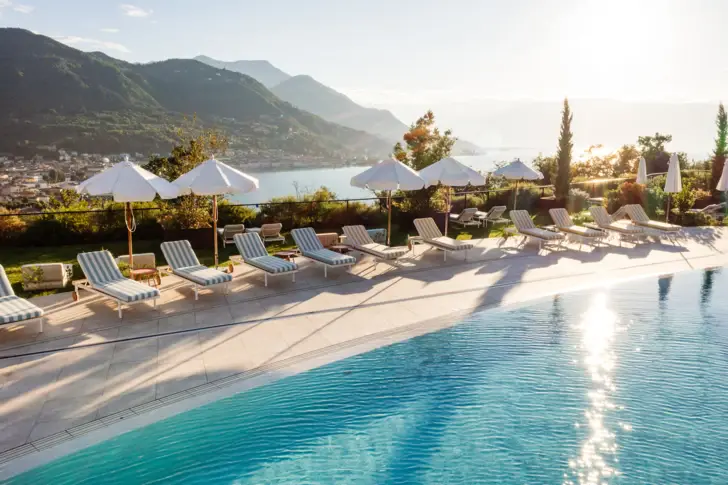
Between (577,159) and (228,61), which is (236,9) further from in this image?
(228,61)

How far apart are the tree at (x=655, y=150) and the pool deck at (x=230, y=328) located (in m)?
24.6

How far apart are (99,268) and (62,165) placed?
84.0ft

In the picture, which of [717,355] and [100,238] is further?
[100,238]

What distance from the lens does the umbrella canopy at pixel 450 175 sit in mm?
13594

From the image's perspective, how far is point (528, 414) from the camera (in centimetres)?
609

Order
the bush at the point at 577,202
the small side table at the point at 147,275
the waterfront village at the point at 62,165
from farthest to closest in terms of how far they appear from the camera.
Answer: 1. the waterfront village at the point at 62,165
2. the bush at the point at 577,202
3. the small side table at the point at 147,275

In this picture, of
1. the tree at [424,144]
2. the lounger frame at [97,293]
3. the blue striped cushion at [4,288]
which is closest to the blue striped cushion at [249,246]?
the lounger frame at [97,293]

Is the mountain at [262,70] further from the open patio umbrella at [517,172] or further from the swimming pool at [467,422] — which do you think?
the swimming pool at [467,422]

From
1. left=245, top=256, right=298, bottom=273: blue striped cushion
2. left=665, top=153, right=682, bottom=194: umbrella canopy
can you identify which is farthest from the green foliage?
left=245, top=256, right=298, bottom=273: blue striped cushion

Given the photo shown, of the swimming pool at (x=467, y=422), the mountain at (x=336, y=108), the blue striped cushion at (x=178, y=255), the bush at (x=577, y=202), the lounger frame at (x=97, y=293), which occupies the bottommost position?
the swimming pool at (x=467, y=422)

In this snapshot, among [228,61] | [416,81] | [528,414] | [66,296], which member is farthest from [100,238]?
[228,61]

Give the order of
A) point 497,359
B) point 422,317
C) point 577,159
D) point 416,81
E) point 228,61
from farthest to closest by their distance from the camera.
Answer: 1. point 228,61
2. point 416,81
3. point 577,159
4. point 422,317
5. point 497,359

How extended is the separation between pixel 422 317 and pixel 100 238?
10454mm

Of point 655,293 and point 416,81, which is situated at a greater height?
point 416,81
